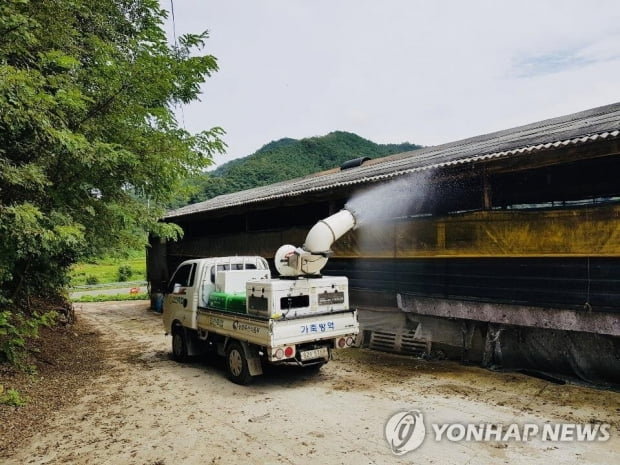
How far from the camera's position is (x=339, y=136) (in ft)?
218

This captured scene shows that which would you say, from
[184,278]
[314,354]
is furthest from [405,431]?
[184,278]

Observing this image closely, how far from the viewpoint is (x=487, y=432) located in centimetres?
533

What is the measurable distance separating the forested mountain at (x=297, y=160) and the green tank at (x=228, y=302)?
4084cm

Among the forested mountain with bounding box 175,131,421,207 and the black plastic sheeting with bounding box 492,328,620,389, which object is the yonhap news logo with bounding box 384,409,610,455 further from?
the forested mountain with bounding box 175,131,421,207

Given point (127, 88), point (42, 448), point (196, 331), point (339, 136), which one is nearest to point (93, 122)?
point (127, 88)

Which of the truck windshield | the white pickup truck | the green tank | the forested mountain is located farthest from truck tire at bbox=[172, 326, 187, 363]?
the forested mountain

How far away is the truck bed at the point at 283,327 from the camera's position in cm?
701

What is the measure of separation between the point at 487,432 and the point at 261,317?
384 centimetres

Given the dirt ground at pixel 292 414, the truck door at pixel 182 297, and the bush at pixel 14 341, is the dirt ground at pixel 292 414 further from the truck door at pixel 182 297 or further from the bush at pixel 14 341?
the truck door at pixel 182 297

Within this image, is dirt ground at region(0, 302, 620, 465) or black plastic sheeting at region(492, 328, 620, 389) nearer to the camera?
dirt ground at region(0, 302, 620, 465)

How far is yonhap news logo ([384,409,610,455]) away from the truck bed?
7.11ft

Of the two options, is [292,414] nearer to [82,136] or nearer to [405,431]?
[405,431]

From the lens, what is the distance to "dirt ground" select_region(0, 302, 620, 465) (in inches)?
191

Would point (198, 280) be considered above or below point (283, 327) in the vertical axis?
above
